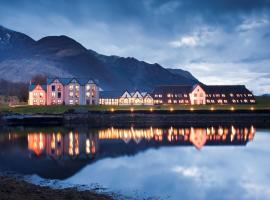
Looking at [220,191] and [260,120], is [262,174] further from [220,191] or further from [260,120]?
[260,120]

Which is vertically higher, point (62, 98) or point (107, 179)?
point (62, 98)

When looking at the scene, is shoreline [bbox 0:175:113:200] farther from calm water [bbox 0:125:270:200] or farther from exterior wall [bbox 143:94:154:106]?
exterior wall [bbox 143:94:154:106]

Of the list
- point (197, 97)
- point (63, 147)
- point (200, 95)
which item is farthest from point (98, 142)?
point (200, 95)

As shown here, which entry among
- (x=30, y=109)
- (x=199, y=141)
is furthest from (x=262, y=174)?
(x=30, y=109)

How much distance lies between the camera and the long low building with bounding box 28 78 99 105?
118562 millimetres

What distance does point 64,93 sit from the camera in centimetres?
11919

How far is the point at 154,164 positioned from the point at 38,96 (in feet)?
303

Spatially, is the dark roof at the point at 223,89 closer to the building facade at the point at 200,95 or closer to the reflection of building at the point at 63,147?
the building facade at the point at 200,95

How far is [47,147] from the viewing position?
157ft

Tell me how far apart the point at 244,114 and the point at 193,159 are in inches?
2335

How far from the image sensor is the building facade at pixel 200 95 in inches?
5305

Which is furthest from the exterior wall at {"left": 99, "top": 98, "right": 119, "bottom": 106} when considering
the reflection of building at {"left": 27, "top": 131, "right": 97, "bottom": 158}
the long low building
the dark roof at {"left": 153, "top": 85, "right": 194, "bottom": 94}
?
the reflection of building at {"left": 27, "top": 131, "right": 97, "bottom": 158}

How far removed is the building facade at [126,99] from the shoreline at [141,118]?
37674mm

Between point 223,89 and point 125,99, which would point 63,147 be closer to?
point 125,99
